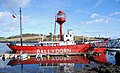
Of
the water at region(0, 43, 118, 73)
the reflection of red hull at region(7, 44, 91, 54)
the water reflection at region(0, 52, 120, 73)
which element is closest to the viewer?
the water at region(0, 43, 118, 73)

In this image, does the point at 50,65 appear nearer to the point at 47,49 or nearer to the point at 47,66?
the point at 47,66

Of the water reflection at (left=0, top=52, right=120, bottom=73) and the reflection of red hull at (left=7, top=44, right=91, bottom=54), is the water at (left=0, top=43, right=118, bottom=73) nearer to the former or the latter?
the water reflection at (left=0, top=52, right=120, bottom=73)

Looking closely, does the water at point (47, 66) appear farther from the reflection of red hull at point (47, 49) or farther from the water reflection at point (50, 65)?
the reflection of red hull at point (47, 49)

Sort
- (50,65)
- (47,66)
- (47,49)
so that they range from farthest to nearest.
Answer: (47,49), (50,65), (47,66)

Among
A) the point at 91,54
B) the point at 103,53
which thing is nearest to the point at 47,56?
the point at 91,54

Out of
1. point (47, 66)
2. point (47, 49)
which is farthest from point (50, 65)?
point (47, 49)

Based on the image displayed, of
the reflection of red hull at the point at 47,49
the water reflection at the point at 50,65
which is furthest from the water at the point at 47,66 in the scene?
the reflection of red hull at the point at 47,49

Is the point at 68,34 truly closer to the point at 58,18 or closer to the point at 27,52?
the point at 58,18

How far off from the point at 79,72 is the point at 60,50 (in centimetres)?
3057

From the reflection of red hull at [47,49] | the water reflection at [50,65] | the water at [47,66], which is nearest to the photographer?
the water at [47,66]

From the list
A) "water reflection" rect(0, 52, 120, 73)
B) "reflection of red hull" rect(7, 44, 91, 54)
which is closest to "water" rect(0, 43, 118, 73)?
"water reflection" rect(0, 52, 120, 73)

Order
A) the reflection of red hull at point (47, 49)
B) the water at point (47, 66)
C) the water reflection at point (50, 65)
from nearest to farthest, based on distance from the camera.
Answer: the water at point (47, 66)
the water reflection at point (50, 65)
the reflection of red hull at point (47, 49)

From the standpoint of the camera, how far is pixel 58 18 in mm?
70125

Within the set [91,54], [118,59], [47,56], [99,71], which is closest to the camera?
[99,71]
